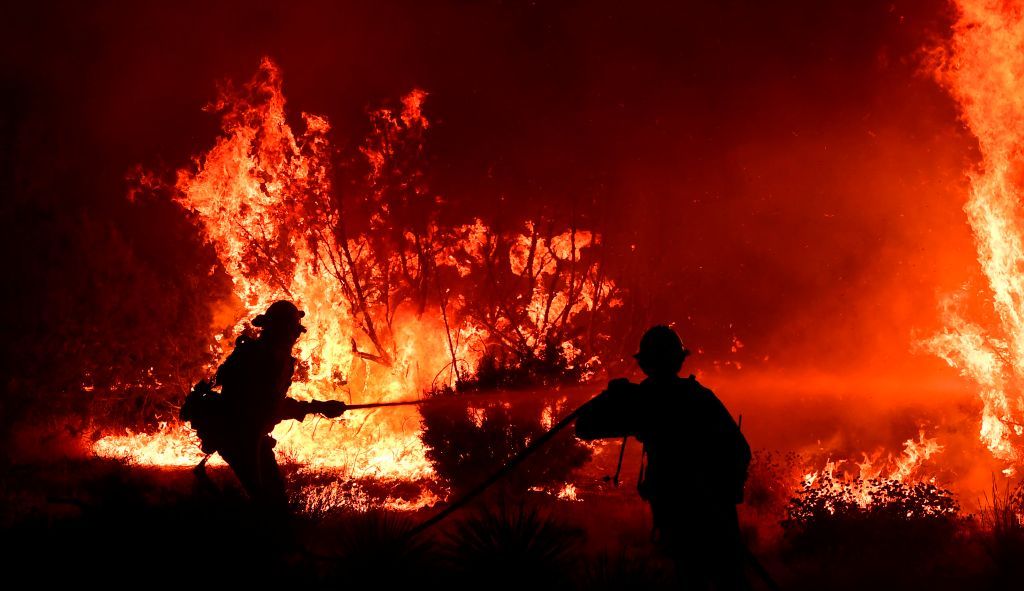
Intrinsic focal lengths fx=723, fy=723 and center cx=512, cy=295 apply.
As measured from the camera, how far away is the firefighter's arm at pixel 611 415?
415cm

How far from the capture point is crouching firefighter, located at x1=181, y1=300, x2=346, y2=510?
654cm

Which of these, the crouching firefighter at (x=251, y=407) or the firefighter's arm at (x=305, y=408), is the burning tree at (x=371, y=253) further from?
the crouching firefighter at (x=251, y=407)

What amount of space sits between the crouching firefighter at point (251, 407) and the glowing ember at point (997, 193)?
41.4 ft

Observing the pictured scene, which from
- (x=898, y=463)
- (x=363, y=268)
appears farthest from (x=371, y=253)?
(x=898, y=463)

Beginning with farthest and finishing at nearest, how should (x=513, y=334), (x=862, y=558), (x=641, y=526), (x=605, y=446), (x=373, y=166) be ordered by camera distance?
(x=373, y=166) → (x=513, y=334) → (x=605, y=446) → (x=641, y=526) → (x=862, y=558)

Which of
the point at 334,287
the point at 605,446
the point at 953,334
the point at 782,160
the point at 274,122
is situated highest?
the point at 274,122

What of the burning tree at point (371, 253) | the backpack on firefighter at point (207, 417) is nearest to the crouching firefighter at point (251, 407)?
the backpack on firefighter at point (207, 417)

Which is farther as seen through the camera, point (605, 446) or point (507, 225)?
point (507, 225)

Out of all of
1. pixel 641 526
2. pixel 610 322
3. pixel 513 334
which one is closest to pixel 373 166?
pixel 513 334

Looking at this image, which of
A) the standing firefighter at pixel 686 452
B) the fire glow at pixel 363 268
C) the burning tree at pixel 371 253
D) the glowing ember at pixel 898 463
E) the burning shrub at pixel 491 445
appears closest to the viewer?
the standing firefighter at pixel 686 452

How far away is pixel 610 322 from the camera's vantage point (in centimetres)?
1669

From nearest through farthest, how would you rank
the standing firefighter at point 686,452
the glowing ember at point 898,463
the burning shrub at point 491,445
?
the standing firefighter at point 686,452
the burning shrub at point 491,445
the glowing ember at point 898,463

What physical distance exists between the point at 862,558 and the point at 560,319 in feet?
32.4

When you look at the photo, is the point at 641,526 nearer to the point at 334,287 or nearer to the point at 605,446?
the point at 605,446
